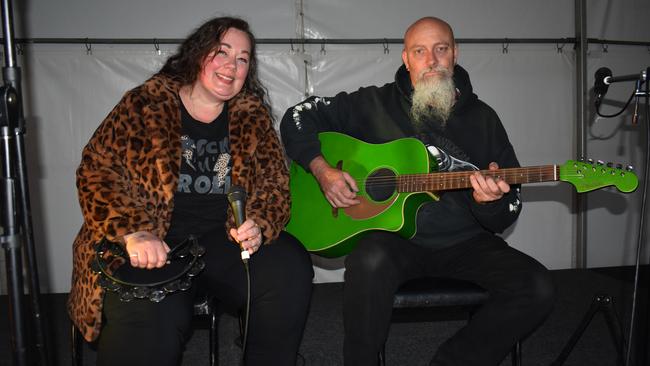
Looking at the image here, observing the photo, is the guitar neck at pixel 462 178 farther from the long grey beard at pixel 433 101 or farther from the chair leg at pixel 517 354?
the chair leg at pixel 517 354

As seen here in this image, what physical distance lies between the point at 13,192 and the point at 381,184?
5.16ft

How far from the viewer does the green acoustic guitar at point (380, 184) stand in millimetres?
2066

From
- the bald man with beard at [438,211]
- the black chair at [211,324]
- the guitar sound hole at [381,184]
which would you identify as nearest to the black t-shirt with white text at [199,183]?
the black chair at [211,324]

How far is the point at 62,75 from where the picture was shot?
3.99 metres

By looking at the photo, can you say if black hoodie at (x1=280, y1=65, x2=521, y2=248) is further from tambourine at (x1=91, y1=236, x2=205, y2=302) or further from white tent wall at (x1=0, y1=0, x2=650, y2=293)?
white tent wall at (x1=0, y1=0, x2=650, y2=293)

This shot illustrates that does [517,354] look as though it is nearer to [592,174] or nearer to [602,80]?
[592,174]

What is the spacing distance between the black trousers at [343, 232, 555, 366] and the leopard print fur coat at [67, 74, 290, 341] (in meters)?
0.41

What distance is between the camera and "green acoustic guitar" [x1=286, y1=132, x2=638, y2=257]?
207cm

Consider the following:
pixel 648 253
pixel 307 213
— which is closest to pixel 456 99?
pixel 307 213

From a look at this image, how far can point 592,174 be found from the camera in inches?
80.4

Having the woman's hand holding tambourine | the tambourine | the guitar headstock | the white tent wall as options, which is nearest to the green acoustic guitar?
the guitar headstock

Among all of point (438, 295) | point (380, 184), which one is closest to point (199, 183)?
point (380, 184)

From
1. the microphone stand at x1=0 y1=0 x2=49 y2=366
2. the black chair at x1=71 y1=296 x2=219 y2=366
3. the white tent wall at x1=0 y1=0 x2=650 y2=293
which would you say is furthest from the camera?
the white tent wall at x1=0 y1=0 x2=650 y2=293

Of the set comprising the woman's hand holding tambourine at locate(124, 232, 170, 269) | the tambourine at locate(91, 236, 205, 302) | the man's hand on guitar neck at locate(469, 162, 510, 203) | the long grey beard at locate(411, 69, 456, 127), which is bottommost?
the tambourine at locate(91, 236, 205, 302)
